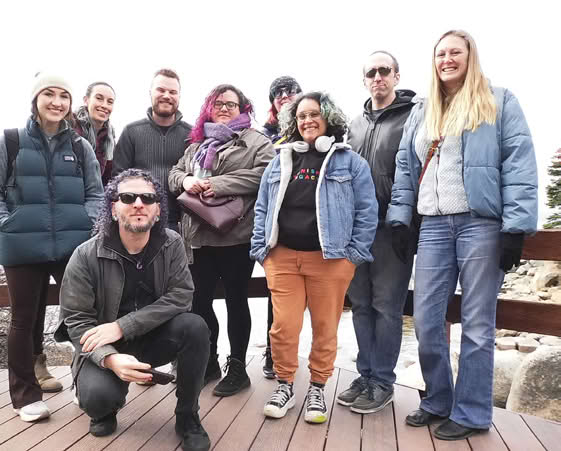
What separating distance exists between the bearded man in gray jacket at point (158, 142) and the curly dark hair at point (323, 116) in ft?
2.59

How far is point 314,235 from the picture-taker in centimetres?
278

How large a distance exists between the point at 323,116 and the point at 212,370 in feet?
6.08

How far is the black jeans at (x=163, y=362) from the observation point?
2381 millimetres

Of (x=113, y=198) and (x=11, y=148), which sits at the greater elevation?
(x=11, y=148)

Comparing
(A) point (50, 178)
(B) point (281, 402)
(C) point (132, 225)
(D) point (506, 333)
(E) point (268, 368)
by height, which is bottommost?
(D) point (506, 333)

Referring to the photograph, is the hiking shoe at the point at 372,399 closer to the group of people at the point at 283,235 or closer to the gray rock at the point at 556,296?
the group of people at the point at 283,235

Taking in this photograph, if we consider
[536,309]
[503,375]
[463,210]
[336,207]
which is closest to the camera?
[463,210]

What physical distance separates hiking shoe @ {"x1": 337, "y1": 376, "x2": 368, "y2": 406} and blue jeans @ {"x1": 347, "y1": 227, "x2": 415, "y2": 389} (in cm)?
5

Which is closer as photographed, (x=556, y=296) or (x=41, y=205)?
(x=41, y=205)

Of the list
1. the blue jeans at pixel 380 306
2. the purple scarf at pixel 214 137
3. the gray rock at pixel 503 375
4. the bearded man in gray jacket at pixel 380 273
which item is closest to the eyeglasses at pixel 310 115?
the bearded man in gray jacket at pixel 380 273

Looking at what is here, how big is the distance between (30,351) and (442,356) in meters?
2.35

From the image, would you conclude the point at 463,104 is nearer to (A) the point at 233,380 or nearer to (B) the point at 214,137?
(B) the point at 214,137

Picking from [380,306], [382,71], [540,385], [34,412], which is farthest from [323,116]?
[540,385]

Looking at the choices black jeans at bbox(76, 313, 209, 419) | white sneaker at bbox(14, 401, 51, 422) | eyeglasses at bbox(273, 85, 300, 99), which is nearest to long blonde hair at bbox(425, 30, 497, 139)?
eyeglasses at bbox(273, 85, 300, 99)
